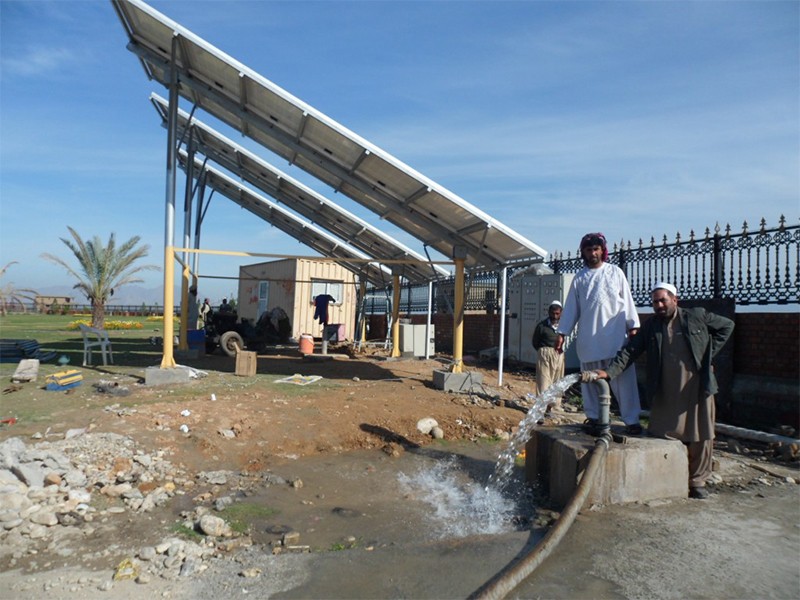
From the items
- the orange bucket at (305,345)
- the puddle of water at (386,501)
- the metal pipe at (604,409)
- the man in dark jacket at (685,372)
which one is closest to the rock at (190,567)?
the puddle of water at (386,501)

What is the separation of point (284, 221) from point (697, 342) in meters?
15.5

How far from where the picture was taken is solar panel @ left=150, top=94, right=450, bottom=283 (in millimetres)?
14031

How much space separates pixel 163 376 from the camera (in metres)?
9.39

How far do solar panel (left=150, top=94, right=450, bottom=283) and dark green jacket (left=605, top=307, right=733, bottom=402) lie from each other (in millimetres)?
8544

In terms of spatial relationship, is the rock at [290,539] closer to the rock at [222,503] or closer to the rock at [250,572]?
the rock at [250,572]

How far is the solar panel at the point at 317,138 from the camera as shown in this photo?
883 centimetres

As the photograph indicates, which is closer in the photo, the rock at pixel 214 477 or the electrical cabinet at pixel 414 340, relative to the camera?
the rock at pixel 214 477

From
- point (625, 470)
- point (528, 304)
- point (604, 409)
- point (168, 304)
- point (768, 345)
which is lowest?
point (625, 470)

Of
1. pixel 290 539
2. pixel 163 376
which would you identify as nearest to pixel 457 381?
pixel 163 376

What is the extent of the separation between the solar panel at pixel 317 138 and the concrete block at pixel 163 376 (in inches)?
171

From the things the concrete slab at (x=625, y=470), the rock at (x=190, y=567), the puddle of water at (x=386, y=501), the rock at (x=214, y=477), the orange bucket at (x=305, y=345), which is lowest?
the puddle of water at (x=386, y=501)

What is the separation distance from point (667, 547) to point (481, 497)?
70.2 inches

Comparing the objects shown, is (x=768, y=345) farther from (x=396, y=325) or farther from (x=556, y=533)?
(x=396, y=325)

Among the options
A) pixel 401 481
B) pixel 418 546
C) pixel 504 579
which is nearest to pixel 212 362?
pixel 401 481
